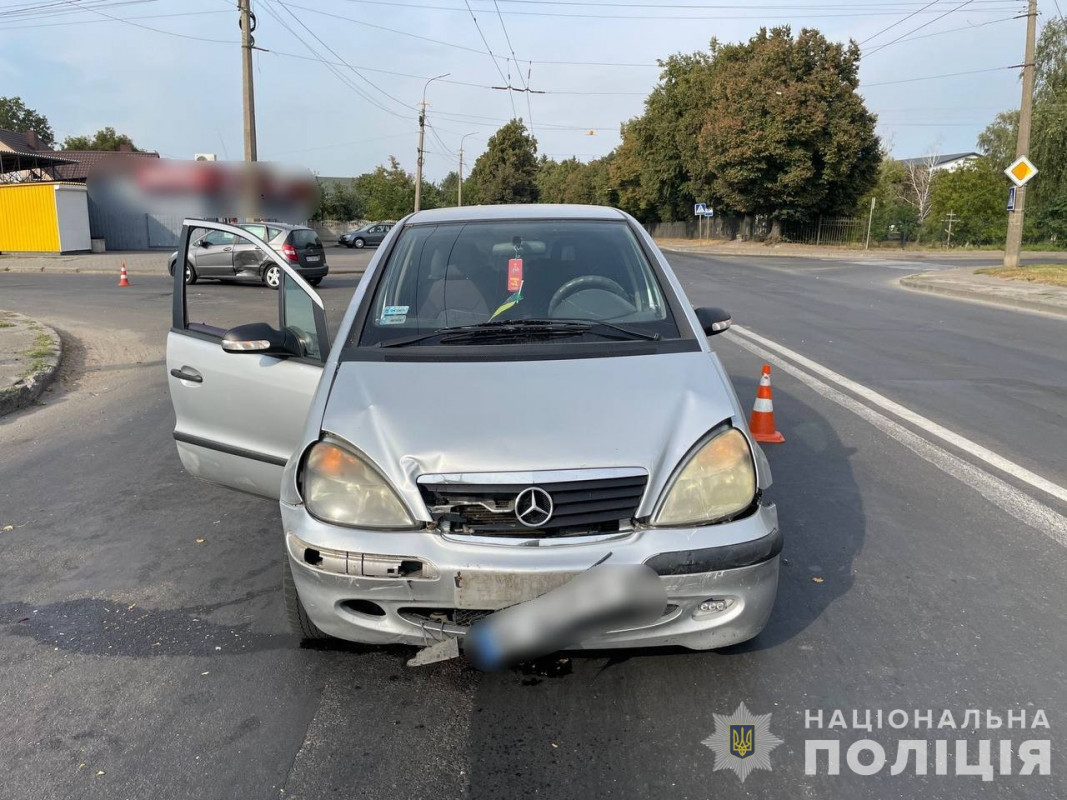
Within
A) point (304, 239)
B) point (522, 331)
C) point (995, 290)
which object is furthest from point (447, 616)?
point (304, 239)

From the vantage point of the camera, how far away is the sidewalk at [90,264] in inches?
987

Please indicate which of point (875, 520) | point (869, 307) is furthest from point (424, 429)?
point (869, 307)

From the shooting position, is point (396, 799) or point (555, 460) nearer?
point (396, 799)

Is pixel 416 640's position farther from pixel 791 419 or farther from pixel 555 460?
pixel 791 419

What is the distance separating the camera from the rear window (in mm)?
21344

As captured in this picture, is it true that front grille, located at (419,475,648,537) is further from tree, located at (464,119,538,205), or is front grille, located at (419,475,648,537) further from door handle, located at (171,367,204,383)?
tree, located at (464,119,538,205)

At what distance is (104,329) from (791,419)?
10.6m

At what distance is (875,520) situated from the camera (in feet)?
15.1

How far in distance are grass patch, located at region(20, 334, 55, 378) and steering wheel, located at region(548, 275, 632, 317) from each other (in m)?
6.82

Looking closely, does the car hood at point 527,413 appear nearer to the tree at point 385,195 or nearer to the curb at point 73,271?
the curb at point 73,271

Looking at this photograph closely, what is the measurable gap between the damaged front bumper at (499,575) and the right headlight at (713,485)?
0.15ft

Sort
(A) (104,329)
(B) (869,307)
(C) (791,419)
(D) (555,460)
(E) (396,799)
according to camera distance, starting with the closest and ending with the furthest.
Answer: (E) (396,799) < (D) (555,460) < (C) (791,419) < (A) (104,329) < (B) (869,307)

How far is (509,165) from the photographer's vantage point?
9212 centimetres

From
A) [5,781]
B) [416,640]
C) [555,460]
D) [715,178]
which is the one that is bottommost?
[5,781]
